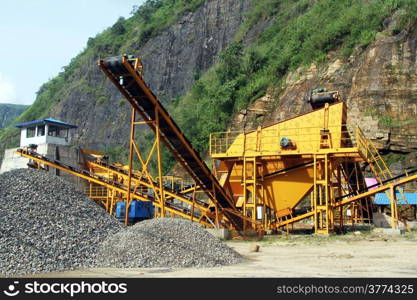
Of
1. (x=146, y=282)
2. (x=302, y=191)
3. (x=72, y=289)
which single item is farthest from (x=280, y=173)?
(x=72, y=289)

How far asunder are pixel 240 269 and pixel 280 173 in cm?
1006

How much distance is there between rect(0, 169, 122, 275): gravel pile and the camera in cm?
996

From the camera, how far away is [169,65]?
2339 inches

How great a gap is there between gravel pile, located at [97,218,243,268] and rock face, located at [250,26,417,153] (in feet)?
55.8

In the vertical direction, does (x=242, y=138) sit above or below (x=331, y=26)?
below

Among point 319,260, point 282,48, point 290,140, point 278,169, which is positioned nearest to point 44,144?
point 278,169

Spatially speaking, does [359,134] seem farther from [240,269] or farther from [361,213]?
[240,269]

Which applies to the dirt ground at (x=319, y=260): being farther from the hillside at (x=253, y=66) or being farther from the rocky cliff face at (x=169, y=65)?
the rocky cliff face at (x=169, y=65)

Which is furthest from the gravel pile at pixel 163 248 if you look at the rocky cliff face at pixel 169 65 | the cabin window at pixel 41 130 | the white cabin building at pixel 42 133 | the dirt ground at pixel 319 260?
the rocky cliff face at pixel 169 65

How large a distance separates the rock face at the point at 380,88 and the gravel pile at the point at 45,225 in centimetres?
1838

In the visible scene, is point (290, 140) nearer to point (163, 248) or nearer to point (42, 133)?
point (163, 248)

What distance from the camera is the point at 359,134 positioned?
18.3 m

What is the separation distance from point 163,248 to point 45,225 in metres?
3.11

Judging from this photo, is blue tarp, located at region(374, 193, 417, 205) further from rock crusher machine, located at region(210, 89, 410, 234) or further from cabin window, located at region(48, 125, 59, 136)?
cabin window, located at region(48, 125, 59, 136)
